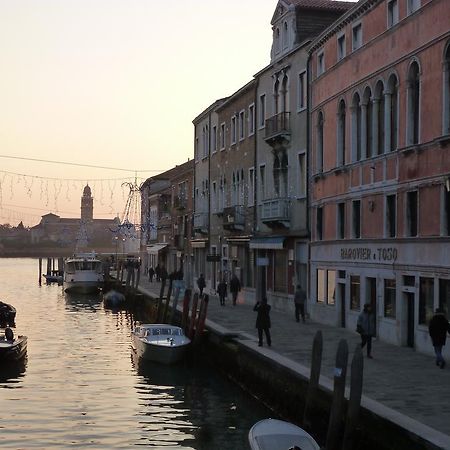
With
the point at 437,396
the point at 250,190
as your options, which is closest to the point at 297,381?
the point at 437,396

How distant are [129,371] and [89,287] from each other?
4511cm

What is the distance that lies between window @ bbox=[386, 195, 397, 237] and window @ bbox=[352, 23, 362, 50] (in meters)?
5.17

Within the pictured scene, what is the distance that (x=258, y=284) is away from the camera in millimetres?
42281

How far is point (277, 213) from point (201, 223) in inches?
697

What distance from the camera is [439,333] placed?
68.9ft

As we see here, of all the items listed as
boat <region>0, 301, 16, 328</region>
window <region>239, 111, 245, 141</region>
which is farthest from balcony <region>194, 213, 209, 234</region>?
boat <region>0, 301, 16, 328</region>

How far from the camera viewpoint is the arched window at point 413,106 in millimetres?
24562

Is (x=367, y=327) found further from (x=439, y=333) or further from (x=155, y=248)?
(x=155, y=248)

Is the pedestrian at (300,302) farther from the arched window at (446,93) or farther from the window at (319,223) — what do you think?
the arched window at (446,93)

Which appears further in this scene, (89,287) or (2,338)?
(89,287)

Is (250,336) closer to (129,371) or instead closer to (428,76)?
(129,371)

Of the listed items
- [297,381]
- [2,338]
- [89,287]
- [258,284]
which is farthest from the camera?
[89,287]

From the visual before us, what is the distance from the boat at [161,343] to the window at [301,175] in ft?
26.8

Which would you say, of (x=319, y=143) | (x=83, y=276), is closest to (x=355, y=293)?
(x=319, y=143)
